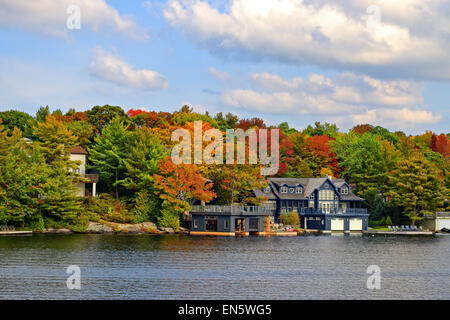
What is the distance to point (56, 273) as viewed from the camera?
35875 millimetres

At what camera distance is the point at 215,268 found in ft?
129

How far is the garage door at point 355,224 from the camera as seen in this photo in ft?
252

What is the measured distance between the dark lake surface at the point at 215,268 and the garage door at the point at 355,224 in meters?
16.6

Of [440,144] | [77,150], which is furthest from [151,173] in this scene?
[440,144]

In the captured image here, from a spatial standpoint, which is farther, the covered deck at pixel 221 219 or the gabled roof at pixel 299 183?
the gabled roof at pixel 299 183

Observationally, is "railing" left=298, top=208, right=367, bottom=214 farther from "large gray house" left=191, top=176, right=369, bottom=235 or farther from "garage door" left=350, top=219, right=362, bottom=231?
"garage door" left=350, top=219, right=362, bottom=231

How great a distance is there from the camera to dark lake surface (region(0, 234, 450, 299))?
104ft

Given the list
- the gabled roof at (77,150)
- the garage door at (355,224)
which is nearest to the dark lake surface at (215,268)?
the gabled roof at (77,150)

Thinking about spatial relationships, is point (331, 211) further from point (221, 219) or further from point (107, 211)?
point (107, 211)

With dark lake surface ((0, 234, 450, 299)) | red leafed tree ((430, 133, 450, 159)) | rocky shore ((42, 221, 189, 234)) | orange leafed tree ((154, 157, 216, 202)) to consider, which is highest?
red leafed tree ((430, 133, 450, 159))

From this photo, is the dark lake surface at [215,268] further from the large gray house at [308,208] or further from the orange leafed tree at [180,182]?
the large gray house at [308,208]

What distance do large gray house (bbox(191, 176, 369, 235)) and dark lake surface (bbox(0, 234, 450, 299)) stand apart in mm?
10115

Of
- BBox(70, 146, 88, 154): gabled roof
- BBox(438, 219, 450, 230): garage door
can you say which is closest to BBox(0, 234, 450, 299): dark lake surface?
BBox(70, 146, 88, 154): gabled roof
